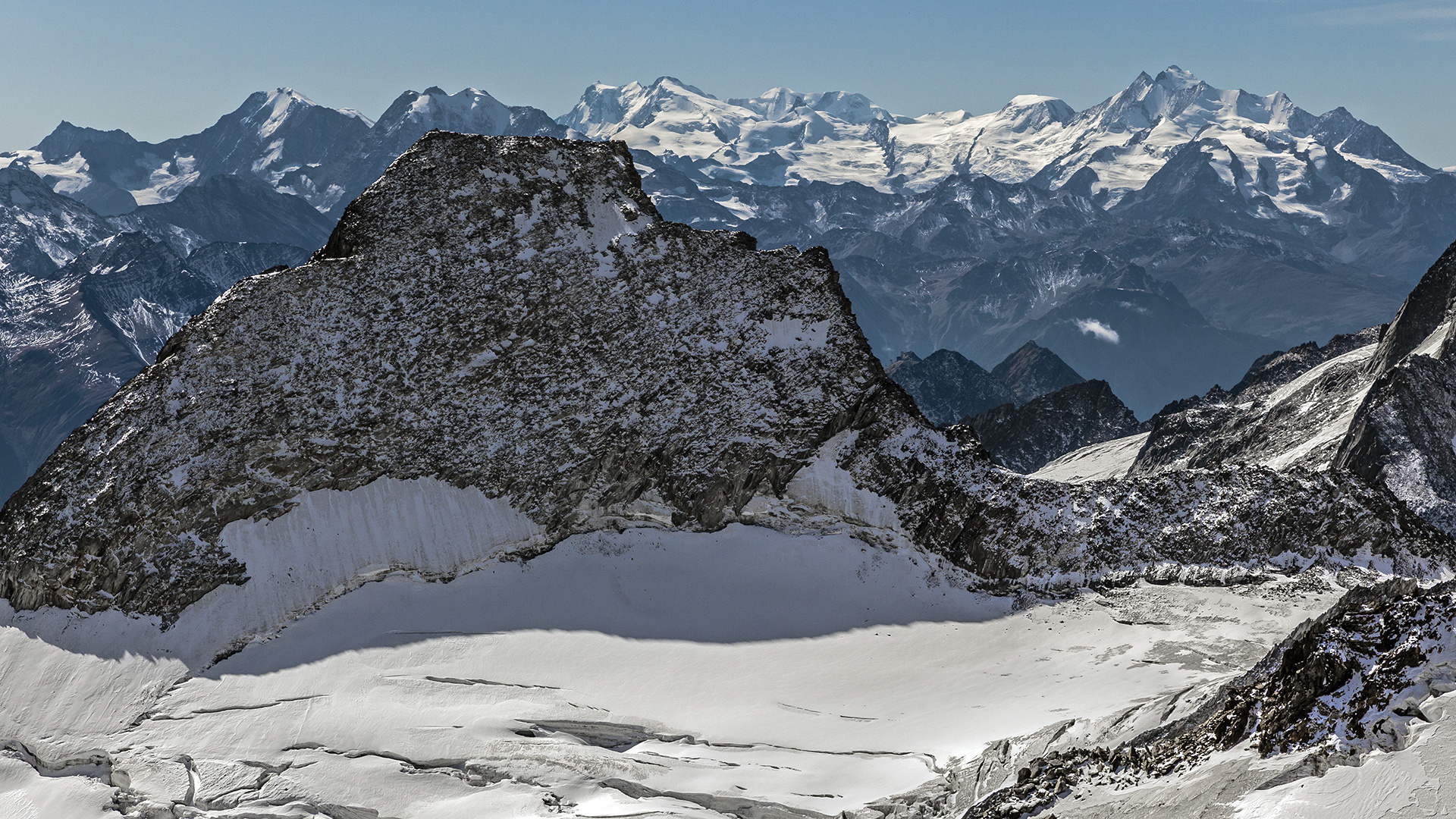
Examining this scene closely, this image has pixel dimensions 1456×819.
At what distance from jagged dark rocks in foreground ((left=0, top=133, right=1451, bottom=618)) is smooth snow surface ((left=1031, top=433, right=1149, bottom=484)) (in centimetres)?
9137

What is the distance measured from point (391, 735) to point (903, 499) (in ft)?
81.1

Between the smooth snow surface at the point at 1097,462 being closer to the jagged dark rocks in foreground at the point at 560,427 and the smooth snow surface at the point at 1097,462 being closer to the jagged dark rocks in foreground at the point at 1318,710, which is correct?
the jagged dark rocks in foreground at the point at 560,427

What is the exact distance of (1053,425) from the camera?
185 m

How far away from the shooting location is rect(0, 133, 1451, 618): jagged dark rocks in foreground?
4572cm

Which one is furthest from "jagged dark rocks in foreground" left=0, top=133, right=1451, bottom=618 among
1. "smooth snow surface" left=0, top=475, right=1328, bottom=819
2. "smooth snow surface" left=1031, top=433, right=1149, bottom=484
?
"smooth snow surface" left=1031, top=433, right=1149, bottom=484

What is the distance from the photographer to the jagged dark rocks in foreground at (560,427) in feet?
150

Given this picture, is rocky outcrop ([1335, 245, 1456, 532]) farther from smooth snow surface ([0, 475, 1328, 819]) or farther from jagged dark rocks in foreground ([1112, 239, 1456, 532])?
smooth snow surface ([0, 475, 1328, 819])

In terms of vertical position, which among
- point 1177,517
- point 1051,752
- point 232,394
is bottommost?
point 1051,752

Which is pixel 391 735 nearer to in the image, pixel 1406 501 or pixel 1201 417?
pixel 1406 501

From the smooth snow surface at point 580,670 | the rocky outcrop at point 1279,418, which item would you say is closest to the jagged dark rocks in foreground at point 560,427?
the smooth snow surface at point 580,670

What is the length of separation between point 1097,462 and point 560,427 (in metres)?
119

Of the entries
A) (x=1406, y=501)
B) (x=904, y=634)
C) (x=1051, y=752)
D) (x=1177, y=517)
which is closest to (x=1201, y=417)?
(x=1406, y=501)

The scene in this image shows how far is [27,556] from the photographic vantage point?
143 ft

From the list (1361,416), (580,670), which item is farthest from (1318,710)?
(1361,416)
